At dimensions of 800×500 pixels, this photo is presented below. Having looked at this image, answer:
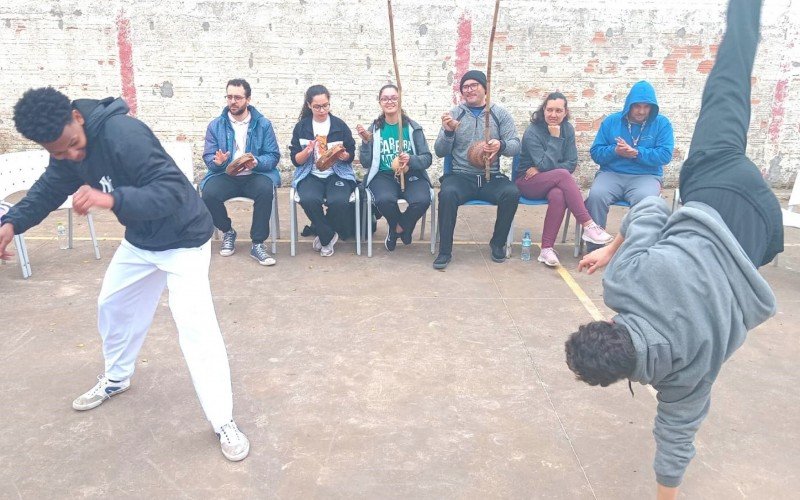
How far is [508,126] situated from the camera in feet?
19.5

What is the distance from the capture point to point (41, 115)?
252cm

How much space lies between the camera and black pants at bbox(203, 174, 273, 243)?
19.3 ft

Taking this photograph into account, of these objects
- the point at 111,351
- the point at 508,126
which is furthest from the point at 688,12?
the point at 111,351

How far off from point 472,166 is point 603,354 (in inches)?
160

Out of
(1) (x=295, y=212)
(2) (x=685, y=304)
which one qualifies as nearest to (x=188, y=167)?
(1) (x=295, y=212)

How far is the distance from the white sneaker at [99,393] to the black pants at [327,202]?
2656mm

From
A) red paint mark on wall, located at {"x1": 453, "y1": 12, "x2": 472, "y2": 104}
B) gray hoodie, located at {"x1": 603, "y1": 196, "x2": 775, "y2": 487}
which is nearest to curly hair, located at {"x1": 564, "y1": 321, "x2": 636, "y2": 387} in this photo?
gray hoodie, located at {"x1": 603, "y1": 196, "x2": 775, "y2": 487}

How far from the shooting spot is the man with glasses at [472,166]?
19.1ft

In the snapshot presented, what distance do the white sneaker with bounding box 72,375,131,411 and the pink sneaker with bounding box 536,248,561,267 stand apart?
12.1 feet

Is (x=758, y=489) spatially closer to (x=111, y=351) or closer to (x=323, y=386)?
(x=323, y=386)

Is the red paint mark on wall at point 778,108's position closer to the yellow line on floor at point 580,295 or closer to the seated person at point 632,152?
the seated person at point 632,152

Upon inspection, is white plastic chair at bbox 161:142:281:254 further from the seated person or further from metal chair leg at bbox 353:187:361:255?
the seated person

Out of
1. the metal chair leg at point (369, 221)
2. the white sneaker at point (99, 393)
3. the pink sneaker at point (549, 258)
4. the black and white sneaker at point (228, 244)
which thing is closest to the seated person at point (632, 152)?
the pink sneaker at point (549, 258)

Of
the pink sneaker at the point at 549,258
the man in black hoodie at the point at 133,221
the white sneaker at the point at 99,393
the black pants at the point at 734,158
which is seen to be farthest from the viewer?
the pink sneaker at the point at 549,258
